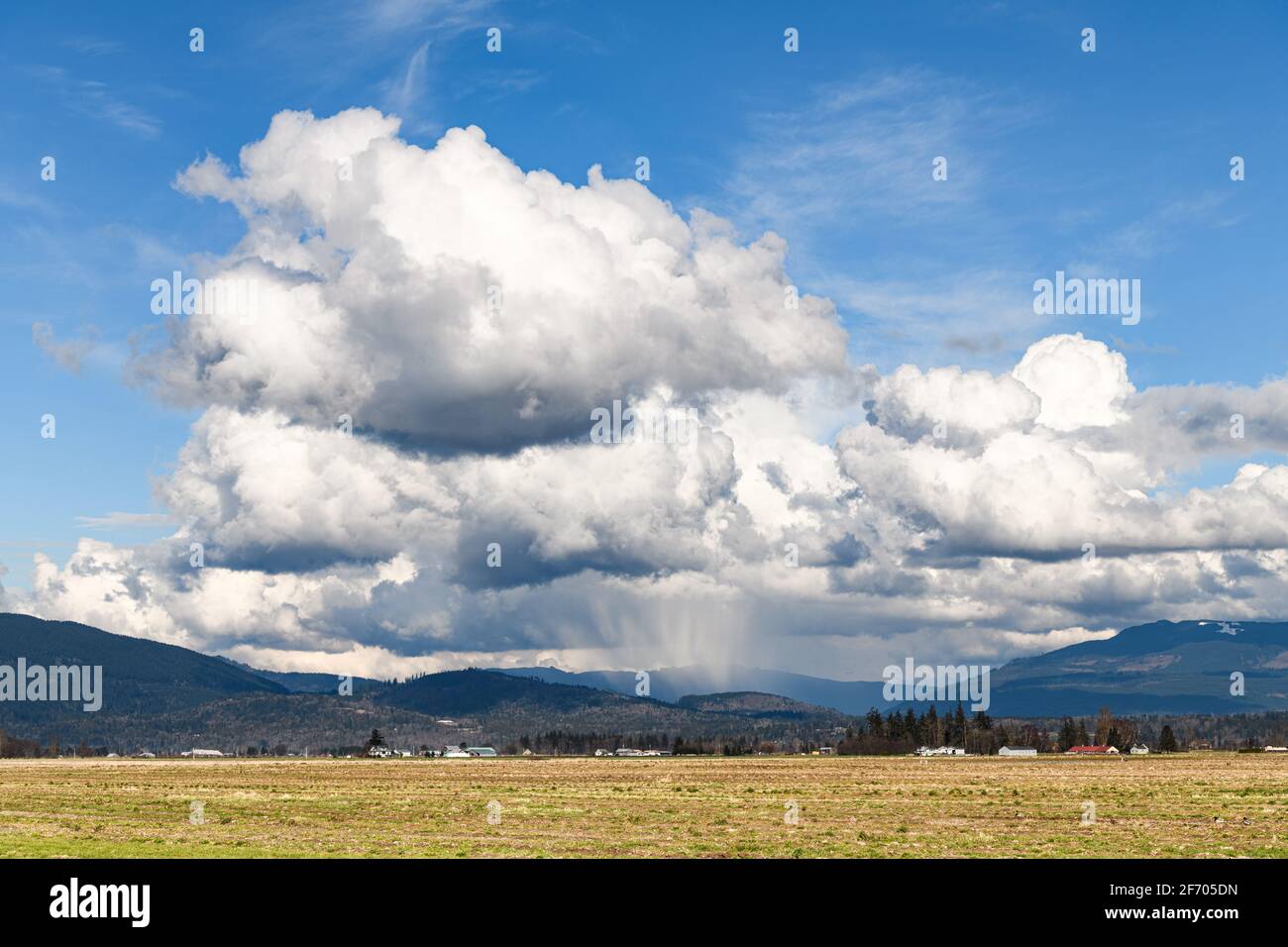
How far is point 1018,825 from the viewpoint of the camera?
59062 mm

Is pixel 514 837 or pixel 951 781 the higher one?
pixel 514 837

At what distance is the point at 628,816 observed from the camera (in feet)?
216
